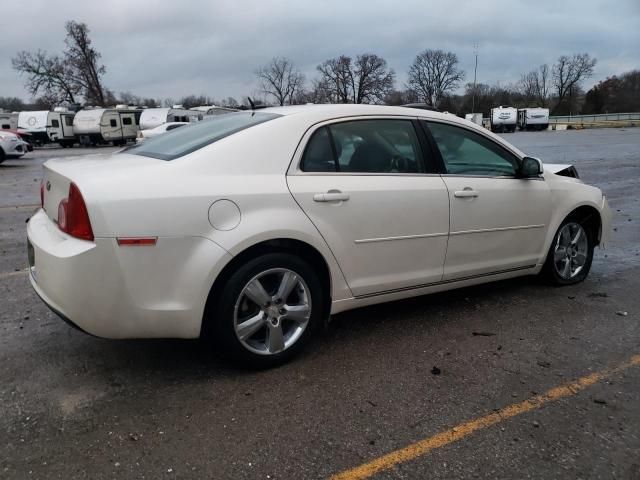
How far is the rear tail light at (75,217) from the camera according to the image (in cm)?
275

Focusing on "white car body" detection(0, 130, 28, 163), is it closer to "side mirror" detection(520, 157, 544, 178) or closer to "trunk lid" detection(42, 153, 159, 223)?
"trunk lid" detection(42, 153, 159, 223)

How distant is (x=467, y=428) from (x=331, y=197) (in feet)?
4.94

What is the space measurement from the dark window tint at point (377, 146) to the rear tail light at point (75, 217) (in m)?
1.55

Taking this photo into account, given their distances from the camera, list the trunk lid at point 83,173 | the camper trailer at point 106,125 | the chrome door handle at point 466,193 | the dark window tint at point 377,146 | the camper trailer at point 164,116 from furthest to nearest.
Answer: the camper trailer at point 106,125 → the camper trailer at point 164,116 → the chrome door handle at point 466,193 → the dark window tint at point 377,146 → the trunk lid at point 83,173

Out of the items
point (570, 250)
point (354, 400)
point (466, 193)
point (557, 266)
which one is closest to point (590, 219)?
point (570, 250)

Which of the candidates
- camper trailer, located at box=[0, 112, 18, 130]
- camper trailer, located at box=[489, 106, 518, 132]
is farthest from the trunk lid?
camper trailer, located at box=[489, 106, 518, 132]

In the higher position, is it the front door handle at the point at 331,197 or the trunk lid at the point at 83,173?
the trunk lid at the point at 83,173

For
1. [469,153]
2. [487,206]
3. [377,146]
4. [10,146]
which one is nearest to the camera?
[377,146]

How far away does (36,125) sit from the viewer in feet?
122

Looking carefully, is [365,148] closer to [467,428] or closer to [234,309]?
[234,309]

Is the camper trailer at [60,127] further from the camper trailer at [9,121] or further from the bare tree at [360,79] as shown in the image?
the bare tree at [360,79]

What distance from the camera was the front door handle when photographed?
3.28 m

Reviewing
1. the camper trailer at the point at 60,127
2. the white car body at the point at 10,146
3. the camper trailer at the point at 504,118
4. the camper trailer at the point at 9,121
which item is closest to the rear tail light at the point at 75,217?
the white car body at the point at 10,146

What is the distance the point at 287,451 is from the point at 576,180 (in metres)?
3.74
